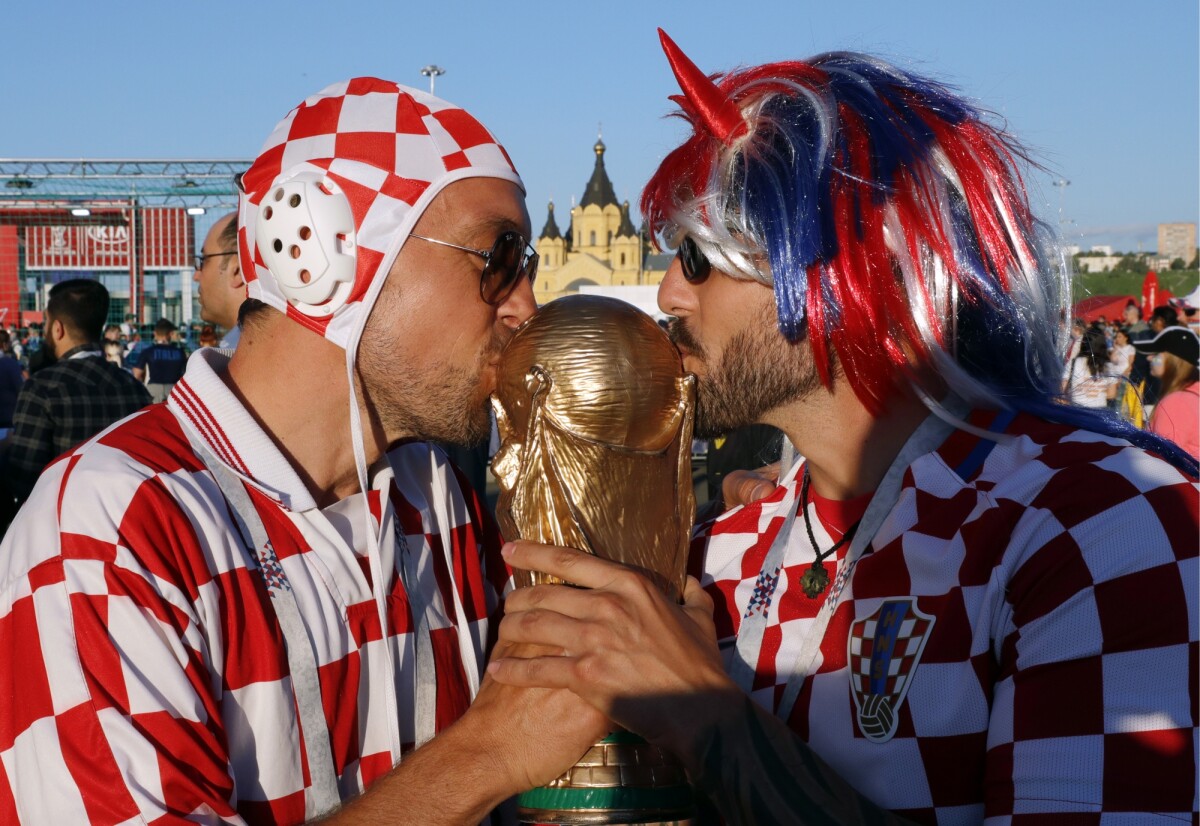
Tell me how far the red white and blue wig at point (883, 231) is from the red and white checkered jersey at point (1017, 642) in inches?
6.2

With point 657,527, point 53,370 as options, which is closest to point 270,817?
point 657,527

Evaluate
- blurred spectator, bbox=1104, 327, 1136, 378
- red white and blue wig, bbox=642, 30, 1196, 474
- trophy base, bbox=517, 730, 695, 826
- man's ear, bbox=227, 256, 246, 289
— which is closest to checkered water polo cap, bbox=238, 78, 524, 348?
red white and blue wig, bbox=642, 30, 1196, 474

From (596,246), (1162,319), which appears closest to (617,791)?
(1162,319)

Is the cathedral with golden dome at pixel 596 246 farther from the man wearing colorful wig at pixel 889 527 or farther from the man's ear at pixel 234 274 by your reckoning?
the man wearing colorful wig at pixel 889 527

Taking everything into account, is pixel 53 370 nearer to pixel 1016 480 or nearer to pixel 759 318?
pixel 759 318

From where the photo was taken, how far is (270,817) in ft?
5.97

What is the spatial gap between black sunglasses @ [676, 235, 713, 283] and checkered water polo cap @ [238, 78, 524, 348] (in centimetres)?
43

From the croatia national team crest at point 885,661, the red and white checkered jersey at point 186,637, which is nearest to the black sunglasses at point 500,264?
the red and white checkered jersey at point 186,637

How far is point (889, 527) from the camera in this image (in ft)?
6.40

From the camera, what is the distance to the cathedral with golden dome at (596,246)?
8544 centimetres

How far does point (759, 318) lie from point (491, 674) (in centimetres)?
81

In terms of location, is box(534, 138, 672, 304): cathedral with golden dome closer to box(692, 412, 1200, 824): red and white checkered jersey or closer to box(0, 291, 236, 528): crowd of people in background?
box(0, 291, 236, 528): crowd of people in background

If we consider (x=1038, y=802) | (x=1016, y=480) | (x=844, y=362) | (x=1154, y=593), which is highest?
(x=844, y=362)

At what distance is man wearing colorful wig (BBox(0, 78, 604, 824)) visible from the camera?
1.67 m
